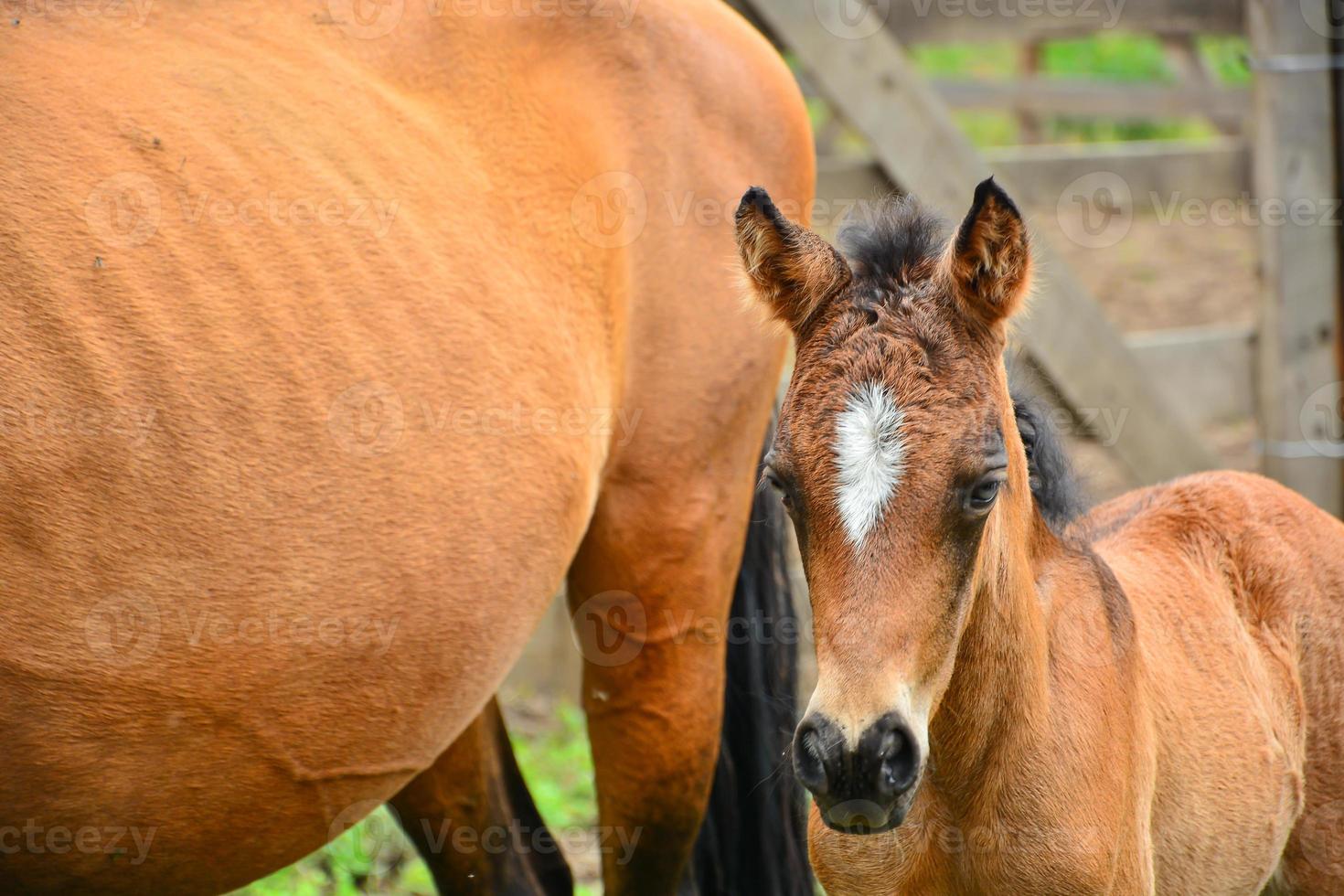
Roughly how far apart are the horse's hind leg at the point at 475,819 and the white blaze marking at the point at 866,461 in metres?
1.55

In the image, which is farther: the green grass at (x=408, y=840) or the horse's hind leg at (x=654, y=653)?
the green grass at (x=408, y=840)

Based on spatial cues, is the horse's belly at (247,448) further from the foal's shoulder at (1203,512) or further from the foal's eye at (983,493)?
the foal's shoulder at (1203,512)

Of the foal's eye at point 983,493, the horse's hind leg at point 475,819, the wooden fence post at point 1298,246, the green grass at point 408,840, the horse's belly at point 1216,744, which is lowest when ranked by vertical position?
the green grass at point 408,840

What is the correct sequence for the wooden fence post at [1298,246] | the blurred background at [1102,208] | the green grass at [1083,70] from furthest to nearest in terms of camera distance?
the green grass at [1083,70]
the wooden fence post at [1298,246]
the blurred background at [1102,208]

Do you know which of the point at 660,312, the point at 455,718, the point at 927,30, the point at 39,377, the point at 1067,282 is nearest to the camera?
the point at 39,377

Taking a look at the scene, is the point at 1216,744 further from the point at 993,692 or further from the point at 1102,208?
the point at 1102,208

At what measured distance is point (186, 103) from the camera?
2.40m

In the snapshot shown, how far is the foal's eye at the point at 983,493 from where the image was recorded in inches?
74.6

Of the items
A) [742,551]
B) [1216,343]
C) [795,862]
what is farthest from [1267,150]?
[795,862]

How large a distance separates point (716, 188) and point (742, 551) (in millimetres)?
900

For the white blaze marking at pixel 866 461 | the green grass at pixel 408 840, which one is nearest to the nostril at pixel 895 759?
the white blaze marking at pixel 866 461

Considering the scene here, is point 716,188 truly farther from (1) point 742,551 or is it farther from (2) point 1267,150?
(2) point 1267,150

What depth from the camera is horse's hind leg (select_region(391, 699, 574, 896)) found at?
10.1 feet

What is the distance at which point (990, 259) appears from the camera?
6.57ft
